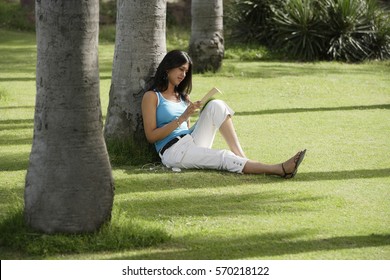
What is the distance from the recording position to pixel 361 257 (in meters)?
6.61

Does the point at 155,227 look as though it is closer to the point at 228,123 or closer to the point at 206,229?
the point at 206,229

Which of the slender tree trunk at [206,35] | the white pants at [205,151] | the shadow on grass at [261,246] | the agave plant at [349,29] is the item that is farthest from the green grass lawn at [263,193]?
the agave plant at [349,29]

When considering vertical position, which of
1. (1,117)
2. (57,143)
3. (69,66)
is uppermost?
(69,66)

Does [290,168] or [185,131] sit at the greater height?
[185,131]

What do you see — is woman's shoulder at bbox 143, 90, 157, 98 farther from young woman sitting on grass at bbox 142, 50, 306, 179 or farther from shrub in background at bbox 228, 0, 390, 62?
shrub in background at bbox 228, 0, 390, 62

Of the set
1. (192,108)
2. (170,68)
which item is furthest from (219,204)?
(170,68)

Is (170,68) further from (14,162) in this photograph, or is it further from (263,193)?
(14,162)

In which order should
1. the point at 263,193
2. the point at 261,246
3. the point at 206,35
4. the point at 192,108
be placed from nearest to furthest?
1. the point at 261,246
2. the point at 263,193
3. the point at 192,108
4. the point at 206,35

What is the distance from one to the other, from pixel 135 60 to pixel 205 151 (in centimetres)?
129

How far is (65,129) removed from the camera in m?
6.69

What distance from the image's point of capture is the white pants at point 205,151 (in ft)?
30.2

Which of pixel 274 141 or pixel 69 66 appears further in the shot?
pixel 274 141

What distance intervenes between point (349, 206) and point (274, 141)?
3.30 metres

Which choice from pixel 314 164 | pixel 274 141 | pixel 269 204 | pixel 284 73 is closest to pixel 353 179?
pixel 314 164
